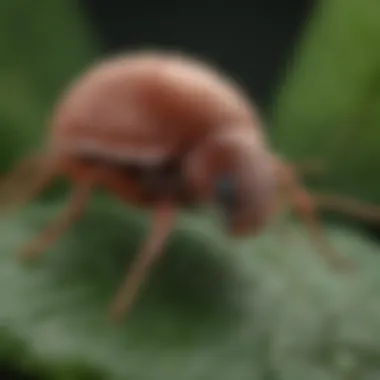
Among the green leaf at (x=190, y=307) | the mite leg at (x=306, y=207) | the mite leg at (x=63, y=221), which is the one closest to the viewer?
the green leaf at (x=190, y=307)

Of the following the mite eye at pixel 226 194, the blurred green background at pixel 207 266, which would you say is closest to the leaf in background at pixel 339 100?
the blurred green background at pixel 207 266

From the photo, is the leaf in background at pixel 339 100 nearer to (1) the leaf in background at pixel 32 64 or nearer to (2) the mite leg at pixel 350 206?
(2) the mite leg at pixel 350 206

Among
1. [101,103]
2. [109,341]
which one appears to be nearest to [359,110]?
[101,103]

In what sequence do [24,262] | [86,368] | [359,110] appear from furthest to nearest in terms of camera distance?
[359,110] → [24,262] → [86,368]

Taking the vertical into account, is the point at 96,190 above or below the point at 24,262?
above

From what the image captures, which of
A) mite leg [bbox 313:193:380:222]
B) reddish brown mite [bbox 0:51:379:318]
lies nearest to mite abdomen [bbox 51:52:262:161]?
reddish brown mite [bbox 0:51:379:318]

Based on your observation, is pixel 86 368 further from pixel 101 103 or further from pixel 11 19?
pixel 11 19

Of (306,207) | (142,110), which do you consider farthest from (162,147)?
(306,207)
